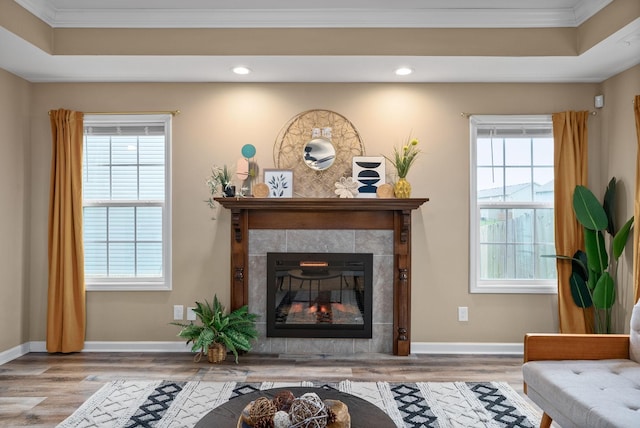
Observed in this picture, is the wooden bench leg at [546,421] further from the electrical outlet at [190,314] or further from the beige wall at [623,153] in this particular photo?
the electrical outlet at [190,314]

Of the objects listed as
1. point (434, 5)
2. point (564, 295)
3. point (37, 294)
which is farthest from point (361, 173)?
point (37, 294)

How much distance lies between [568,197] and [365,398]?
2541 millimetres

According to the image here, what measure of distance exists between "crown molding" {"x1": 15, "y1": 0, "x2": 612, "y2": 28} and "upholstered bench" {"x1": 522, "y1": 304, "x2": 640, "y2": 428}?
88.0 inches

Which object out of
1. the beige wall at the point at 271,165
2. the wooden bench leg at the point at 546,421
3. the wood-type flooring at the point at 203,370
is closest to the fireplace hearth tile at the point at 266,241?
the beige wall at the point at 271,165

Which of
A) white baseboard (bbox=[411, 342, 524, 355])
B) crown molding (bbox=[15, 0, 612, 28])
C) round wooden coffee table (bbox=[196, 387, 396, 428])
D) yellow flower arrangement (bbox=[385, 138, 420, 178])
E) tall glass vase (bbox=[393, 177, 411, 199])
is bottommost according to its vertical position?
white baseboard (bbox=[411, 342, 524, 355])

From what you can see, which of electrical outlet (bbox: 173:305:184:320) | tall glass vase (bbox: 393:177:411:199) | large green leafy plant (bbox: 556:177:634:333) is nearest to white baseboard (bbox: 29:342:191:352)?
→ electrical outlet (bbox: 173:305:184:320)

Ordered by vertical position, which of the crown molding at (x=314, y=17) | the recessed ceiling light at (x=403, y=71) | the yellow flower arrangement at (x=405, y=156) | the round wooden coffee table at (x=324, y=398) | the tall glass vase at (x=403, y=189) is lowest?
the round wooden coffee table at (x=324, y=398)

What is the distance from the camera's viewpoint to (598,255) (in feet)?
12.2

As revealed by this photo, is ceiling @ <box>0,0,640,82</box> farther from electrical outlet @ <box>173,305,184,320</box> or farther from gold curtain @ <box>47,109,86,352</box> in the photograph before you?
electrical outlet @ <box>173,305,184,320</box>

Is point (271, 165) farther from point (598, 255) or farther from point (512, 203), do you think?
point (598, 255)

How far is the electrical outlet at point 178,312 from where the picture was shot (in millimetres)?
4070

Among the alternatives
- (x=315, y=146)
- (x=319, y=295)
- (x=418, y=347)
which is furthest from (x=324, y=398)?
(x=315, y=146)

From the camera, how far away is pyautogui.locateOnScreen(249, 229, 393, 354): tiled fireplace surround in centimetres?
399

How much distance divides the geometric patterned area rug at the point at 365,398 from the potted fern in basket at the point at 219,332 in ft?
1.40
